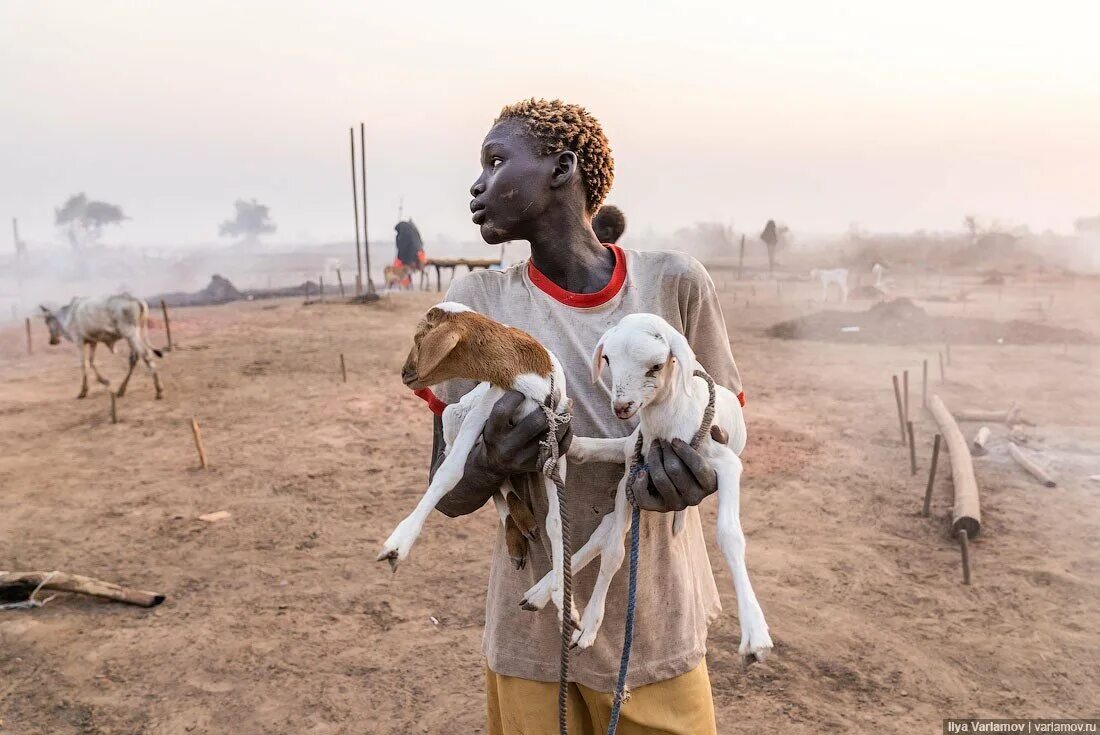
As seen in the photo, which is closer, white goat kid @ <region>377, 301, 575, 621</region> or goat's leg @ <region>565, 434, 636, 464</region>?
white goat kid @ <region>377, 301, 575, 621</region>

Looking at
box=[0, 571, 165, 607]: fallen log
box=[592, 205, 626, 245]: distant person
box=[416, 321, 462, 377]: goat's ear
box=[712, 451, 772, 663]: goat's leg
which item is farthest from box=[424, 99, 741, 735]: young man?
box=[0, 571, 165, 607]: fallen log

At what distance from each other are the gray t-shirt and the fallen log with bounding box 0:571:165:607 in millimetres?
4705

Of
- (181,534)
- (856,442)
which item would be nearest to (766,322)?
(856,442)

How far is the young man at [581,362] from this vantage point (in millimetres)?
1943

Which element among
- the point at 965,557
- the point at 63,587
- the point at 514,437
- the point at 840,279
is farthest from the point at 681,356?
the point at 840,279

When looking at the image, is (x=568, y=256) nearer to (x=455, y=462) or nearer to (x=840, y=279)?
(x=455, y=462)

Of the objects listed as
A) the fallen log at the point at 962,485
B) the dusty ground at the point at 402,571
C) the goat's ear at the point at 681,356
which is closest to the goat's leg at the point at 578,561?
the goat's ear at the point at 681,356

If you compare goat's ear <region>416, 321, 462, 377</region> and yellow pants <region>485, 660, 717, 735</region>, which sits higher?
goat's ear <region>416, 321, 462, 377</region>

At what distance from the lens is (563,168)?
1.96 meters

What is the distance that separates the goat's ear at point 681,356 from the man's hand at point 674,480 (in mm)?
140

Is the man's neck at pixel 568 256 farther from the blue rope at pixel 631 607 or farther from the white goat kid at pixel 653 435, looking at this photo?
the blue rope at pixel 631 607

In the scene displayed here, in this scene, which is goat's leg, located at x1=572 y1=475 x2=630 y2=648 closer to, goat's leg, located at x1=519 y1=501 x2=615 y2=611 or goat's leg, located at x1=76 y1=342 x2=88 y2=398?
goat's leg, located at x1=519 y1=501 x2=615 y2=611

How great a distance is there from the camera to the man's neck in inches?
78.5

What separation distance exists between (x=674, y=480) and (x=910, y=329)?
17361 mm
